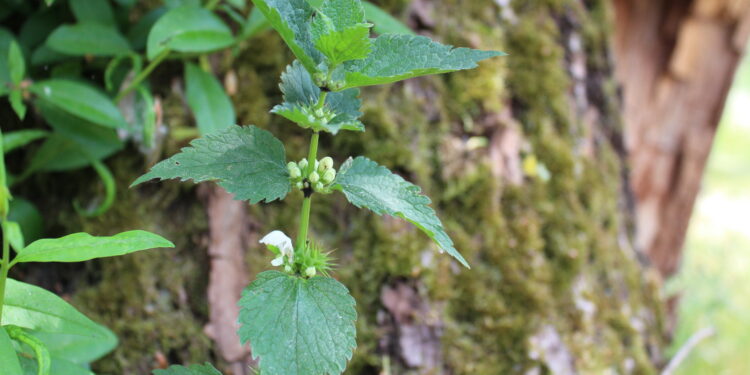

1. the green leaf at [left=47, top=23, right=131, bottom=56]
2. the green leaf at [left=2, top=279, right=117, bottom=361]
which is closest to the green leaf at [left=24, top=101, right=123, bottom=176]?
the green leaf at [left=47, top=23, right=131, bottom=56]

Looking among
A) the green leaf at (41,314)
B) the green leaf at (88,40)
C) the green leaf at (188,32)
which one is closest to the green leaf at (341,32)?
the green leaf at (41,314)

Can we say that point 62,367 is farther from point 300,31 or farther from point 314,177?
point 300,31

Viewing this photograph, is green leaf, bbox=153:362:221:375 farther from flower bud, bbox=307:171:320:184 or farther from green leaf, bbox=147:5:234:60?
green leaf, bbox=147:5:234:60

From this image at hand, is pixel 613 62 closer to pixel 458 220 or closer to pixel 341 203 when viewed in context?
pixel 458 220

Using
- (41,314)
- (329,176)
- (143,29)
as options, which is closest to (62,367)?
(41,314)

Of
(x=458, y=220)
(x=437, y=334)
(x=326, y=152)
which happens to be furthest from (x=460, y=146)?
(x=437, y=334)

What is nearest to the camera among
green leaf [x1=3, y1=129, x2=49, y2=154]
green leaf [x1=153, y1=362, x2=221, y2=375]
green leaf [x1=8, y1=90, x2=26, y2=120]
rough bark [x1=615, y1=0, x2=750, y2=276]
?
green leaf [x1=153, y1=362, x2=221, y2=375]
